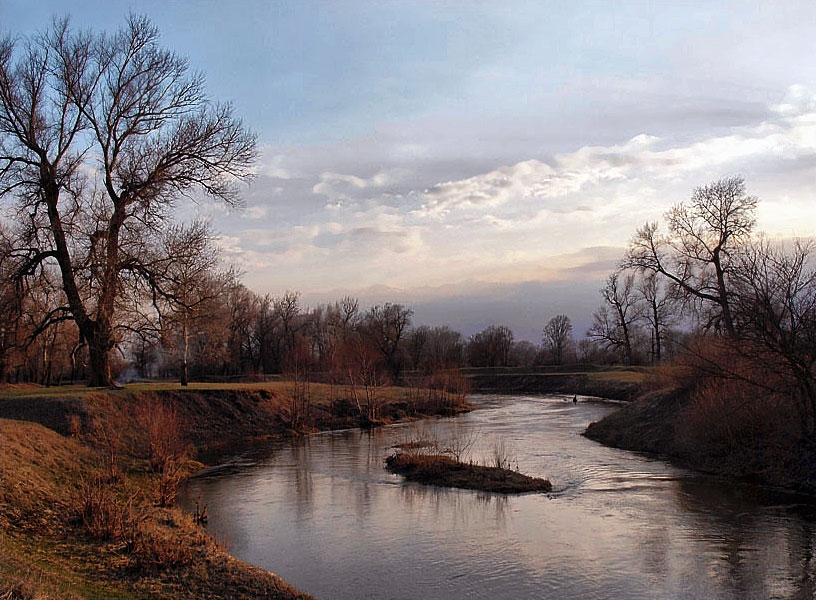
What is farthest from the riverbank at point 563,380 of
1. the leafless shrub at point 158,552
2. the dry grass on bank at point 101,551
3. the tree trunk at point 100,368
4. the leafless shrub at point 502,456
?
the leafless shrub at point 158,552

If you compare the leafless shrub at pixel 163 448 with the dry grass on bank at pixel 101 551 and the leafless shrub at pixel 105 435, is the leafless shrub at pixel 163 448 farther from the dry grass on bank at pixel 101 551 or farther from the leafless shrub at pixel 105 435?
the dry grass on bank at pixel 101 551

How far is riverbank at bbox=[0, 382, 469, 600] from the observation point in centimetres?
977

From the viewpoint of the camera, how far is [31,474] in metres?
15.6

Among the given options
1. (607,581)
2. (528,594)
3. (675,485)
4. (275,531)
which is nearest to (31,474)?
(275,531)

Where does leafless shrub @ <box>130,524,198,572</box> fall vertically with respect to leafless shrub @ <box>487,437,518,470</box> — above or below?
above

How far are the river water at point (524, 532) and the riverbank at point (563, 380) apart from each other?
36.9 metres

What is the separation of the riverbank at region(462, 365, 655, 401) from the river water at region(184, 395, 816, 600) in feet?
121

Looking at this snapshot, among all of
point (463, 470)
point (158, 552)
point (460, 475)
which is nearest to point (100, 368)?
point (463, 470)

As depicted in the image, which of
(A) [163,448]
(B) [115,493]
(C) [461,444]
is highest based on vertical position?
(A) [163,448]

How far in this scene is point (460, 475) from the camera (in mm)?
21281

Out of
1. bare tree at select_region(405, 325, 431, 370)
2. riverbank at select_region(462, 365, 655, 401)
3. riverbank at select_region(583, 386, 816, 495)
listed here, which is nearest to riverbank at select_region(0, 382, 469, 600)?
riverbank at select_region(583, 386, 816, 495)

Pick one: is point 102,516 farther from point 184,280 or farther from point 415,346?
point 415,346

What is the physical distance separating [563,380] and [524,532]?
64334mm

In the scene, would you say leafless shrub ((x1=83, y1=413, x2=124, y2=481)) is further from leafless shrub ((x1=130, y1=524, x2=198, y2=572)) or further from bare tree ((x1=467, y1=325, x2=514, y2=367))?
bare tree ((x1=467, y1=325, x2=514, y2=367))
